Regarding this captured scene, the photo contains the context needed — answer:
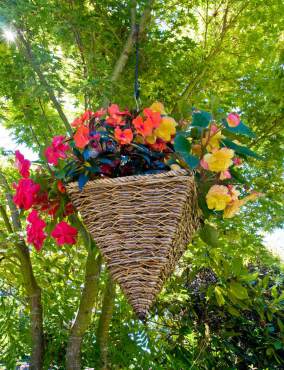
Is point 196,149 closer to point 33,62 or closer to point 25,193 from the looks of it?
point 25,193

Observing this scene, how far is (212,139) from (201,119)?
0.18ft

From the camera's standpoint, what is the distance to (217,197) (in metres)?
0.90

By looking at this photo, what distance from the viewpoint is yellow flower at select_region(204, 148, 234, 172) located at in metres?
0.87

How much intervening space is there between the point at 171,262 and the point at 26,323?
4.93 feet

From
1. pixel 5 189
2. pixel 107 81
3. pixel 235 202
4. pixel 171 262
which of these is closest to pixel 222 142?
pixel 235 202

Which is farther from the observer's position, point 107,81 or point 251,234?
point 251,234

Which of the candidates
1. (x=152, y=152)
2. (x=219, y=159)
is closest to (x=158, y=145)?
(x=152, y=152)

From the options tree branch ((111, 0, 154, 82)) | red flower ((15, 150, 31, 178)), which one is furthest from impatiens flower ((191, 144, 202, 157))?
tree branch ((111, 0, 154, 82))

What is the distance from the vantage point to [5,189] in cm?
190

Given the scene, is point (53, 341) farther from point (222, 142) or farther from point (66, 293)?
point (222, 142)

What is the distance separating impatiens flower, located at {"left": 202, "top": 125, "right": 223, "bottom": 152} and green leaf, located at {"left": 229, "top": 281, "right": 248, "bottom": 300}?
2.93ft

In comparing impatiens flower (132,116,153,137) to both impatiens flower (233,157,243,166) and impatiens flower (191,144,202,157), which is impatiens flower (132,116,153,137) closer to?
impatiens flower (191,144,202,157)

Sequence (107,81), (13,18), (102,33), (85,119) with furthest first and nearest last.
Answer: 1. (102,33)
2. (107,81)
3. (13,18)
4. (85,119)

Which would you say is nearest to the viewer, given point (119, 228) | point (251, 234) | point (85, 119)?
point (119, 228)
